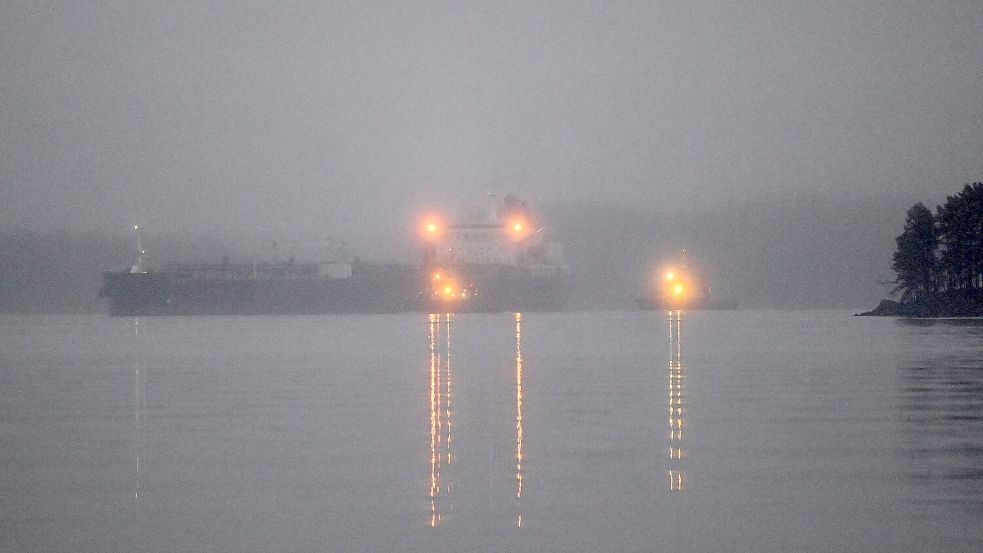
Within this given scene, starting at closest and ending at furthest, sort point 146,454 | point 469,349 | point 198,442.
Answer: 1. point 146,454
2. point 198,442
3. point 469,349

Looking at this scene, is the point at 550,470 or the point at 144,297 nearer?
the point at 550,470

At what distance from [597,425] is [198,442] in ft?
19.6

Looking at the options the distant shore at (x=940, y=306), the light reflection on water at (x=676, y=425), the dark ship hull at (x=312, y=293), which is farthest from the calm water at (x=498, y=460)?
the dark ship hull at (x=312, y=293)

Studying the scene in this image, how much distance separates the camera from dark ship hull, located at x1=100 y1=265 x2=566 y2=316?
4540 inches

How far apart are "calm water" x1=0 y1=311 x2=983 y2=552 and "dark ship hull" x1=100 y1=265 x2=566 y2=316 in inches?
3391

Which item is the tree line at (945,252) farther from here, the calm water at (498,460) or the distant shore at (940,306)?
the calm water at (498,460)

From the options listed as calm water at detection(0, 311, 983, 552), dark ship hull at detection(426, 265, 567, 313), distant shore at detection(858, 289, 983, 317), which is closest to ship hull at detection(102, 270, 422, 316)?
dark ship hull at detection(426, 265, 567, 313)

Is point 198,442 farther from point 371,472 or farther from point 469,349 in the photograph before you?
point 469,349

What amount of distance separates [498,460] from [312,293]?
108m

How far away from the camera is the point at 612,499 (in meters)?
12.0

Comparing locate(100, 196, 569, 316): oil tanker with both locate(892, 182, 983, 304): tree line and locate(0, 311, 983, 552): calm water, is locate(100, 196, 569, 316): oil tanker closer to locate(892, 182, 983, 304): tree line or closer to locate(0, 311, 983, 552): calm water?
locate(892, 182, 983, 304): tree line

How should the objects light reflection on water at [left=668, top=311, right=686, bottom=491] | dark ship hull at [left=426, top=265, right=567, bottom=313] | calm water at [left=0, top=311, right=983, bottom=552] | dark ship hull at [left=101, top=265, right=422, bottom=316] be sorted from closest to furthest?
calm water at [left=0, top=311, right=983, bottom=552]
light reflection on water at [left=668, top=311, right=686, bottom=491]
dark ship hull at [left=101, top=265, right=422, bottom=316]
dark ship hull at [left=426, top=265, right=567, bottom=313]

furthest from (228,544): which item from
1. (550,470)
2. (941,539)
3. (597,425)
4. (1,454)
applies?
(597,425)

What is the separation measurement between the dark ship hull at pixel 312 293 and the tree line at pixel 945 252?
40801 millimetres
